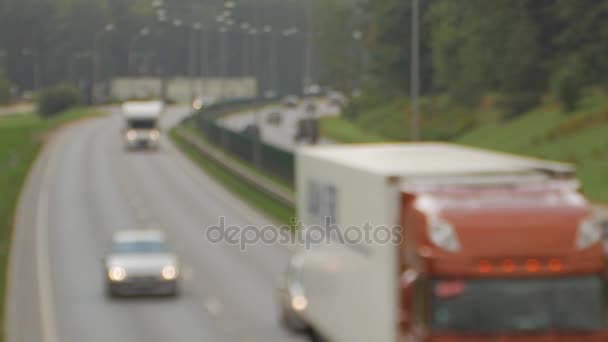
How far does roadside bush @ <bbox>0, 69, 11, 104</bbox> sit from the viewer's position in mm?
178850

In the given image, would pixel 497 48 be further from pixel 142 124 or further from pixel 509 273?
pixel 509 273

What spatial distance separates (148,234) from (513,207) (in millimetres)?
22280

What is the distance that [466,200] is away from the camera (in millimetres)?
14109

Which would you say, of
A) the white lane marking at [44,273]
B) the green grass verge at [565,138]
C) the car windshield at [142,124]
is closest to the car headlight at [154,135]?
the car windshield at [142,124]

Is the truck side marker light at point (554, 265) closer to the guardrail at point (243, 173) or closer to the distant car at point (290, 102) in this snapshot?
the guardrail at point (243, 173)

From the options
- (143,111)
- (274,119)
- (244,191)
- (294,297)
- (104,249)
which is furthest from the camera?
(274,119)

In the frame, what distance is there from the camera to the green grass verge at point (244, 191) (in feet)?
172

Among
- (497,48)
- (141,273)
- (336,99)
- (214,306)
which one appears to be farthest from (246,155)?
(336,99)

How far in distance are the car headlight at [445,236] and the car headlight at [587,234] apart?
1306 mm

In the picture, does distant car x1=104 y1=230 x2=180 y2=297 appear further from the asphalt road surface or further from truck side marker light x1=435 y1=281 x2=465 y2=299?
the asphalt road surface

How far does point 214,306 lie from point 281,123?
4105 inches

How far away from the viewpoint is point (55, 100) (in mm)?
151125

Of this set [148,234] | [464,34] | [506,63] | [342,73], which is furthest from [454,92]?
[342,73]

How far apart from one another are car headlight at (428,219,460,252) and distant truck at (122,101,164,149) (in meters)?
75.5
